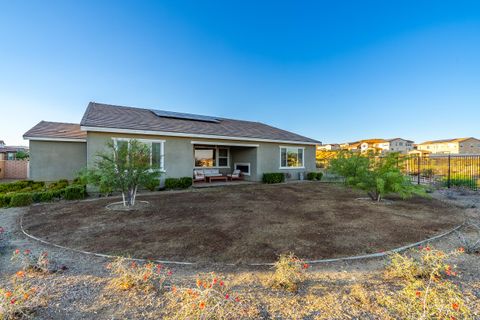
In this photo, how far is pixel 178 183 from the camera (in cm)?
1142

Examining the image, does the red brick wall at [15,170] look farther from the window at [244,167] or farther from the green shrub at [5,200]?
the window at [244,167]

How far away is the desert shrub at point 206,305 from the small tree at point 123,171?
19.2 feet

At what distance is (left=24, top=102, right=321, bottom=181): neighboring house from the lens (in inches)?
412

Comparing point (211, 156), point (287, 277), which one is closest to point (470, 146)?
point (211, 156)

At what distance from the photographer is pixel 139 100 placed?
19266 millimetres

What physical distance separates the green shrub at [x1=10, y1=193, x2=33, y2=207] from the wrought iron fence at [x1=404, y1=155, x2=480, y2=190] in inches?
646

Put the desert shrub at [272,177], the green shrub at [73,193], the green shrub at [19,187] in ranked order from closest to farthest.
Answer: the green shrub at [73,193]
the green shrub at [19,187]
the desert shrub at [272,177]

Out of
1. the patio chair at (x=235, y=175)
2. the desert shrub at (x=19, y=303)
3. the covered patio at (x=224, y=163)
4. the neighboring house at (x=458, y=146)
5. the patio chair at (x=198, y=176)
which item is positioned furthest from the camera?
the neighboring house at (x=458, y=146)

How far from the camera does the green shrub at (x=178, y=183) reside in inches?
441

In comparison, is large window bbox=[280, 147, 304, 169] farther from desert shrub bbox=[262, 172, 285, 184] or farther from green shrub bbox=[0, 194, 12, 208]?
green shrub bbox=[0, 194, 12, 208]

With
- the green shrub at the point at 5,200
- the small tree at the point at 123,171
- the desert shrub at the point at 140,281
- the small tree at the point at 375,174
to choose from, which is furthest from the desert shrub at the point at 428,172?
the green shrub at the point at 5,200

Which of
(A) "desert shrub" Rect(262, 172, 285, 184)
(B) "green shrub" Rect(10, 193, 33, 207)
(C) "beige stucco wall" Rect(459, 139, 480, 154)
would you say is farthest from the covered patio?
(C) "beige stucco wall" Rect(459, 139, 480, 154)

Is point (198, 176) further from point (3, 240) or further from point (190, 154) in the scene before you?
point (3, 240)

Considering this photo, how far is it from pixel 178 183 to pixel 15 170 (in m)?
15.6
